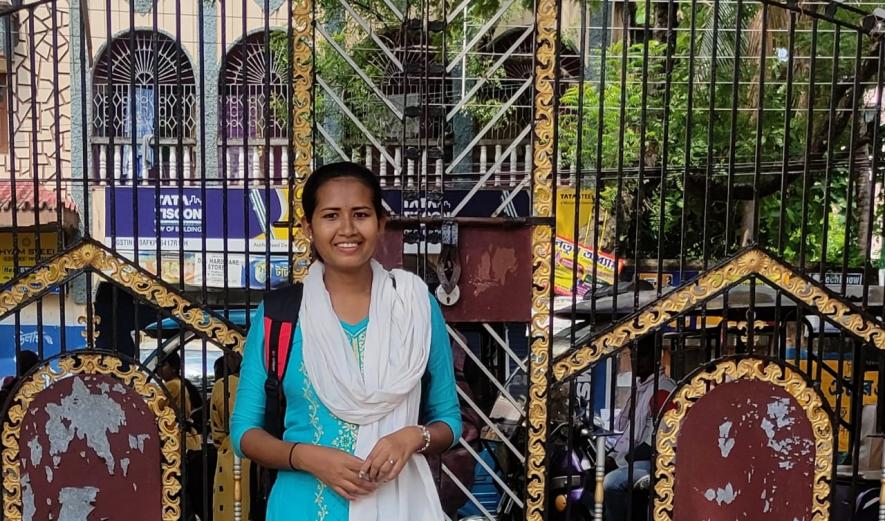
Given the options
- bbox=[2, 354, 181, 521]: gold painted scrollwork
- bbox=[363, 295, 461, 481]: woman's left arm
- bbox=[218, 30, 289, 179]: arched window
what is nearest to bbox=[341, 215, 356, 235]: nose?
bbox=[363, 295, 461, 481]: woman's left arm

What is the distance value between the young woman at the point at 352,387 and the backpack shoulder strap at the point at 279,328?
0.7 inches

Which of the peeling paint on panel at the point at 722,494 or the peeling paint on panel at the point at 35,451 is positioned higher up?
the peeling paint on panel at the point at 35,451

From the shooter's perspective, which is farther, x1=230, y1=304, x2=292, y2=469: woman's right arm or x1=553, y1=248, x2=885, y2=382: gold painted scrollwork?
x1=553, y1=248, x2=885, y2=382: gold painted scrollwork

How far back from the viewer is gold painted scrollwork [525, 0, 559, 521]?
9.69ft

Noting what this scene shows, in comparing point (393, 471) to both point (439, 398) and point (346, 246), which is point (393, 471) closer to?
point (439, 398)

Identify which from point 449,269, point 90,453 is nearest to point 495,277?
point 449,269

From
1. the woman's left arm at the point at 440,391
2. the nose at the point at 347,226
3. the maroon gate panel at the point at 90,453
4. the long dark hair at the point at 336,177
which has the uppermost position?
the long dark hair at the point at 336,177

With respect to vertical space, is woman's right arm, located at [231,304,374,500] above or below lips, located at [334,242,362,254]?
below

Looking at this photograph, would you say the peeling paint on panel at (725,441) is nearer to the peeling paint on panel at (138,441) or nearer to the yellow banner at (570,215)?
the peeling paint on panel at (138,441)

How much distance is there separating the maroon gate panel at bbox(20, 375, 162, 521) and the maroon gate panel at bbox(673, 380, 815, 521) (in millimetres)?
2040

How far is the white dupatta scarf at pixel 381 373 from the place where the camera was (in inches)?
73.2

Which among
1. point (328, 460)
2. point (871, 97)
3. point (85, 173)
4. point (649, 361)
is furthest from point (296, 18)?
point (871, 97)

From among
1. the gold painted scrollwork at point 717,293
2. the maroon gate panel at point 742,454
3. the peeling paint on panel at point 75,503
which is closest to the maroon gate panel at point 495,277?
the gold painted scrollwork at point 717,293

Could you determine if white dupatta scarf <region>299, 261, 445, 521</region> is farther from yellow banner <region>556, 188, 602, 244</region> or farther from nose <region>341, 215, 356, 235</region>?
yellow banner <region>556, 188, 602, 244</region>
